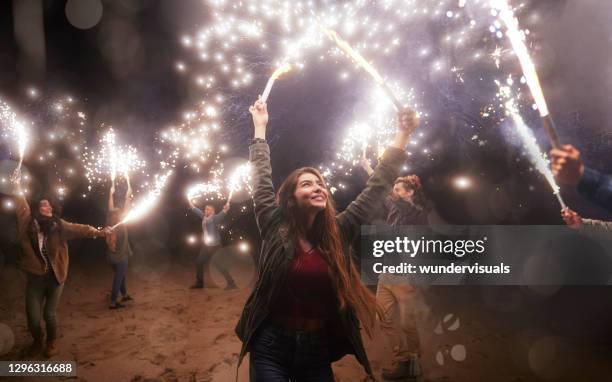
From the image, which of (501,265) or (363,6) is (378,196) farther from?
(501,265)

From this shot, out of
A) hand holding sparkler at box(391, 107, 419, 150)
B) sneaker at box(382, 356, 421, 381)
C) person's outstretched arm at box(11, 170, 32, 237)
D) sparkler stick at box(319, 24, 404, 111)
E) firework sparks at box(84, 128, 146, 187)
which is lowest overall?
sneaker at box(382, 356, 421, 381)

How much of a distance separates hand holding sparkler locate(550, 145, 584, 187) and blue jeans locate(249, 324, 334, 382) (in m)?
1.66

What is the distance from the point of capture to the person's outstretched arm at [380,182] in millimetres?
2320

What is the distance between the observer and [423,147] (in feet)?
45.4

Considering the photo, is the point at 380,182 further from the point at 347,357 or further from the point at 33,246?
the point at 33,246

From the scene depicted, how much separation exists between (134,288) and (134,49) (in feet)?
31.4

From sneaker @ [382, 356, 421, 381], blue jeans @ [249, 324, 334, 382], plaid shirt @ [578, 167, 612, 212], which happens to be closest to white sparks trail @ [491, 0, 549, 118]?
plaid shirt @ [578, 167, 612, 212]

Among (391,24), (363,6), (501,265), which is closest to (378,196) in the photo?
(363,6)

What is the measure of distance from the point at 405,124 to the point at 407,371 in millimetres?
3456

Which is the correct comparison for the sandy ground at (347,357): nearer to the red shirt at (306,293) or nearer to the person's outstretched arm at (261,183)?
the red shirt at (306,293)

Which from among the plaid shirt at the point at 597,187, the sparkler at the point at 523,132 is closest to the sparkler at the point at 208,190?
the sparkler at the point at 523,132

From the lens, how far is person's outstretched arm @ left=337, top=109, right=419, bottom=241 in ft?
7.61

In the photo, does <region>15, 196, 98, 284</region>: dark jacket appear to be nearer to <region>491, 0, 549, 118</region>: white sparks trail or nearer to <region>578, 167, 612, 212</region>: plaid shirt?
<region>491, 0, 549, 118</region>: white sparks trail

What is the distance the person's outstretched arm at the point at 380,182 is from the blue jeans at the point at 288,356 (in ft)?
2.43
